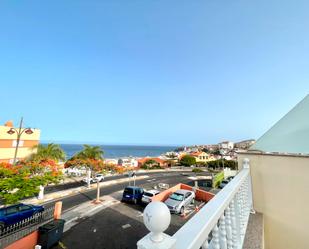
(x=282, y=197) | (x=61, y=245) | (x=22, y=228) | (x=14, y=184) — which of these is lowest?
(x=61, y=245)

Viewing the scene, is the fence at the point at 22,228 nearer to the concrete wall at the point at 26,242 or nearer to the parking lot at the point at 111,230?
the concrete wall at the point at 26,242

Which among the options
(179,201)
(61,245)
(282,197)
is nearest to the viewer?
(282,197)

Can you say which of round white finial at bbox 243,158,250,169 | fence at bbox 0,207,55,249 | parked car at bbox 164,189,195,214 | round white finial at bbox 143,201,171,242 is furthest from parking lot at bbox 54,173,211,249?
round white finial at bbox 143,201,171,242

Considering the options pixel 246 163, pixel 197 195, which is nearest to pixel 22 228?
pixel 246 163

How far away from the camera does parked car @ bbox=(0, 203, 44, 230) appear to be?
9388 millimetres

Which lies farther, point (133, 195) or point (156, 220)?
point (133, 195)

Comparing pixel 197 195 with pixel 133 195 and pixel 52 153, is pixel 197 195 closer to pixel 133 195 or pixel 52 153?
pixel 133 195

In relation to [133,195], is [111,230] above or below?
below

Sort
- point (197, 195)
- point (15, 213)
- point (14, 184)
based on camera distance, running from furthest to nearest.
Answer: point (197, 195)
point (15, 213)
point (14, 184)

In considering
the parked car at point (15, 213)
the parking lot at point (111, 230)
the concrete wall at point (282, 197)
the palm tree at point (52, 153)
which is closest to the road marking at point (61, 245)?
the parking lot at point (111, 230)

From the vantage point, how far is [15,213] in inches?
391

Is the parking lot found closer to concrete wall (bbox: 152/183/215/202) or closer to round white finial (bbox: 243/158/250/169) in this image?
concrete wall (bbox: 152/183/215/202)

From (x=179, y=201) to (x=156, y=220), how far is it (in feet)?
45.7

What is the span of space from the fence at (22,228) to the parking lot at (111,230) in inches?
71.1
